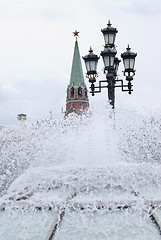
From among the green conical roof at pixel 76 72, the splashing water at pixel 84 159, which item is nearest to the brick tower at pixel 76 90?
the green conical roof at pixel 76 72

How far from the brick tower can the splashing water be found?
39532mm

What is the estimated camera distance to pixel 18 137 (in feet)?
32.3

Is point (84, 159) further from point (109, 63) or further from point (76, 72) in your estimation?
point (76, 72)

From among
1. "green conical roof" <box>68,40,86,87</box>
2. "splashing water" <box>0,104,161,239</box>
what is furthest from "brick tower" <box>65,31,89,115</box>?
"splashing water" <box>0,104,161,239</box>

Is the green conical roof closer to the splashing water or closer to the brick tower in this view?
the brick tower

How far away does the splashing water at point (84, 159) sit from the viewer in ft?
14.5

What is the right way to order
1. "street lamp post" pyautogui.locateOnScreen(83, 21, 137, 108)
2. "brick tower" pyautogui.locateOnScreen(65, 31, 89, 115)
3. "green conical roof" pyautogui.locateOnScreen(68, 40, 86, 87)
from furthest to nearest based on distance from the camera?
"brick tower" pyautogui.locateOnScreen(65, 31, 89, 115) → "green conical roof" pyautogui.locateOnScreen(68, 40, 86, 87) → "street lamp post" pyautogui.locateOnScreen(83, 21, 137, 108)

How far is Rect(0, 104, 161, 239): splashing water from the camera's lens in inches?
174

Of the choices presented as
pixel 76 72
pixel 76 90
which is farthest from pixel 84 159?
pixel 76 90

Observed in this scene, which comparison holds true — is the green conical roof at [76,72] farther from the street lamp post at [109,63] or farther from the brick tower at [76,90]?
the street lamp post at [109,63]

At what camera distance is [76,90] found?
5097 cm

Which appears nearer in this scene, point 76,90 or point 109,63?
point 109,63

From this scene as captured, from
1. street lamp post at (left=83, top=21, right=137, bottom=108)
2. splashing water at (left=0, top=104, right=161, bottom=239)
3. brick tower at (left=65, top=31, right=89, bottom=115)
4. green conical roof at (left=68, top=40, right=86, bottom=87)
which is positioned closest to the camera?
splashing water at (left=0, top=104, right=161, bottom=239)

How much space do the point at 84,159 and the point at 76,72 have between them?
4373 cm
